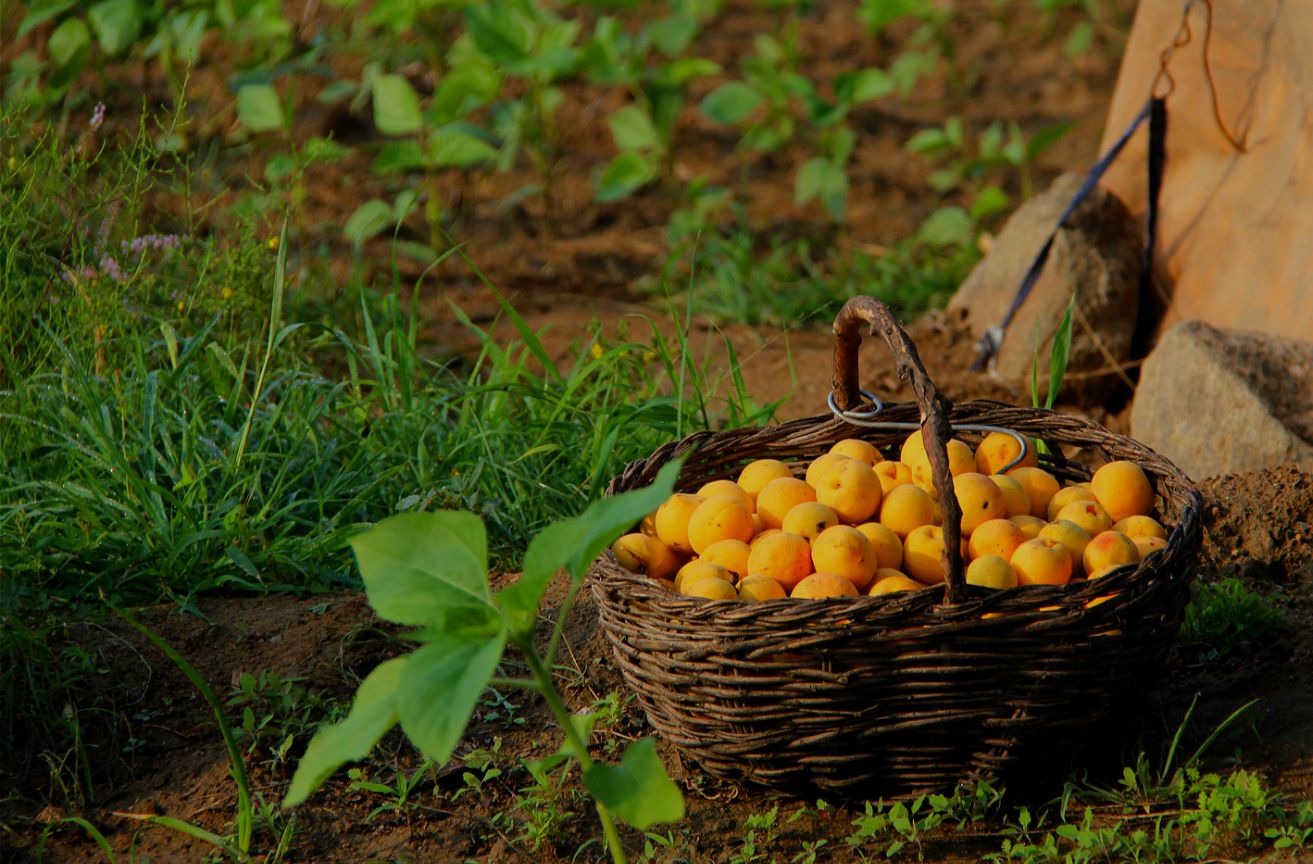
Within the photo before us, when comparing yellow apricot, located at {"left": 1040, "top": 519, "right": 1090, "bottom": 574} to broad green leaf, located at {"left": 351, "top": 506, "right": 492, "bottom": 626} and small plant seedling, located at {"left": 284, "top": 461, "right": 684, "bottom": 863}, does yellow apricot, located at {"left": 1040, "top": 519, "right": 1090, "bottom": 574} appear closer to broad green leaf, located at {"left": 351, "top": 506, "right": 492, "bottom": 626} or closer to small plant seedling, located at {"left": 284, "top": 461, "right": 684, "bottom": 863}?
small plant seedling, located at {"left": 284, "top": 461, "right": 684, "bottom": 863}

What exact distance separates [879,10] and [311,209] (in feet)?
7.46

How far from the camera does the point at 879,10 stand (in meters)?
5.15

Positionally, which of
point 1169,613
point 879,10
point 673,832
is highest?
point 879,10

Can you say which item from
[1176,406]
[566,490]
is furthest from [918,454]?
[1176,406]

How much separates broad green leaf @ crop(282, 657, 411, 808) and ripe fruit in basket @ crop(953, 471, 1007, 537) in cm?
100

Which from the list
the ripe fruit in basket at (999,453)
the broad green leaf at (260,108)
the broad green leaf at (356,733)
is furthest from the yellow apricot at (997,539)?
the broad green leaf at (260,108)

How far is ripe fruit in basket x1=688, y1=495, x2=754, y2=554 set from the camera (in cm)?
217

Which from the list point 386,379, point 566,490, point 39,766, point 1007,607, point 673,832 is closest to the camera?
point 1007,607

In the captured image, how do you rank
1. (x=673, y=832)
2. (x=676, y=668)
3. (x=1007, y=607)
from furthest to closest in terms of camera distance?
(x=673, y=832) → (x=676, y=668) → (x=1007, y=607)

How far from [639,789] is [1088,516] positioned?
0.97m

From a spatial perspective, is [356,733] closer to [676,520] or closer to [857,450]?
[676,520]

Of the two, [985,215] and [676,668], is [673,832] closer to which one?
[676,668]

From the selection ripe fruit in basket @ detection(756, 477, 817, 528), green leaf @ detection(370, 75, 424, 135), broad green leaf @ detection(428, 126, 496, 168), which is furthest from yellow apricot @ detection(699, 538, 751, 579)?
green leaf @ detection(370, 75, 424, 135)

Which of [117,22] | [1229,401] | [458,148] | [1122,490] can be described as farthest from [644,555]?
[117,22]
